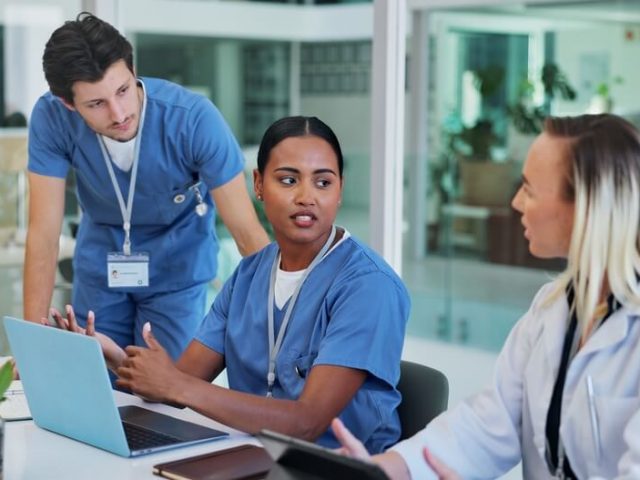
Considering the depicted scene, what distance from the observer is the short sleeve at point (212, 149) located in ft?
9.41

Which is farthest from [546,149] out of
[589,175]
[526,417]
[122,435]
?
[122,435]

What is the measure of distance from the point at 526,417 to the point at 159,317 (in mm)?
1509

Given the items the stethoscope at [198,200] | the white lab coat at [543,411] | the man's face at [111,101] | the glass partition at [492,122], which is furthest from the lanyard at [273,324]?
the glass partition at [492,122]

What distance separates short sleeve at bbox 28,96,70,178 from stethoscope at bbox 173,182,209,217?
0.32 m

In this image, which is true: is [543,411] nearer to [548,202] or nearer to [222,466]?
[548,202]

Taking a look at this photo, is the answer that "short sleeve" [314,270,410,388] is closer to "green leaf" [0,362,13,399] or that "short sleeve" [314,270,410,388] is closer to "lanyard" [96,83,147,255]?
"green leaf" [0,362,13,399]

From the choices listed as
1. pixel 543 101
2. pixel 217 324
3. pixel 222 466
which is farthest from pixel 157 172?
pixel 543 101

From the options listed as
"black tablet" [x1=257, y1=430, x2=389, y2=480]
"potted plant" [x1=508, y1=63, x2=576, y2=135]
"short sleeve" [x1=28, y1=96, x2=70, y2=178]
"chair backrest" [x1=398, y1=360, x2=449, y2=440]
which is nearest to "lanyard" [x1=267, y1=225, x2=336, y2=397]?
"chair backrest" [x1=398, y1=360, x2=449, y2=440]

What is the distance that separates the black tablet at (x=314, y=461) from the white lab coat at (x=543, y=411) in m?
0.28

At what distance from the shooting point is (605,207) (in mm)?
1521

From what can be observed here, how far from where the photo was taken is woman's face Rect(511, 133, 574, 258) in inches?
62.7

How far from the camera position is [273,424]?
198cm

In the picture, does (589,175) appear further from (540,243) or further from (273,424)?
(273,424)

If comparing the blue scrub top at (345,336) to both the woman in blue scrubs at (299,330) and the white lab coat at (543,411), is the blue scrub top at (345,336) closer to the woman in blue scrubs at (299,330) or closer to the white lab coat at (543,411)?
the woman in blue scrubs at (299,330)
